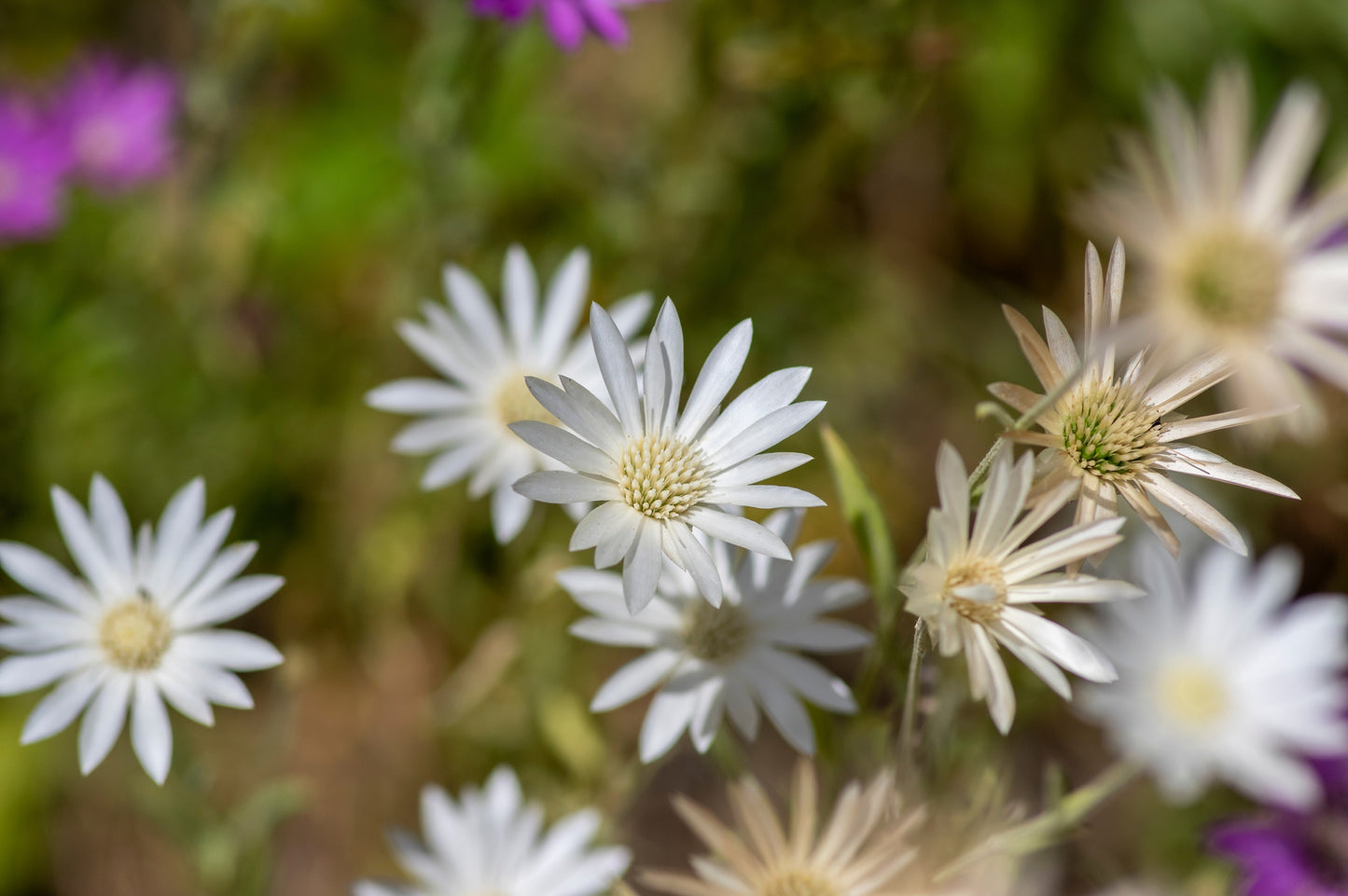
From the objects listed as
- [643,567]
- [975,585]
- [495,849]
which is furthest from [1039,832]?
[495,849]

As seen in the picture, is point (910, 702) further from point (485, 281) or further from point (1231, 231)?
point (485, 281)

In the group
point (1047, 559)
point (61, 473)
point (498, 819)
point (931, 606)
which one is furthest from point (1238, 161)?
point (61, 473)

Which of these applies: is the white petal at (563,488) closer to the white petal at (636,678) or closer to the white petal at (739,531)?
the white petal at (739,531)

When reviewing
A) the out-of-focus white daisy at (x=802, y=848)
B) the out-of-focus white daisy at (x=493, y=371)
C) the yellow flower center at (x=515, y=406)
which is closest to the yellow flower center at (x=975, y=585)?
the out-of-focus white daisy at (x=802, y=848)

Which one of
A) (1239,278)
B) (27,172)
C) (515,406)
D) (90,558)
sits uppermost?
(27,172)

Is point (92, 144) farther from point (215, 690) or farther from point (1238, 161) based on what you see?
point (1238, 161)
